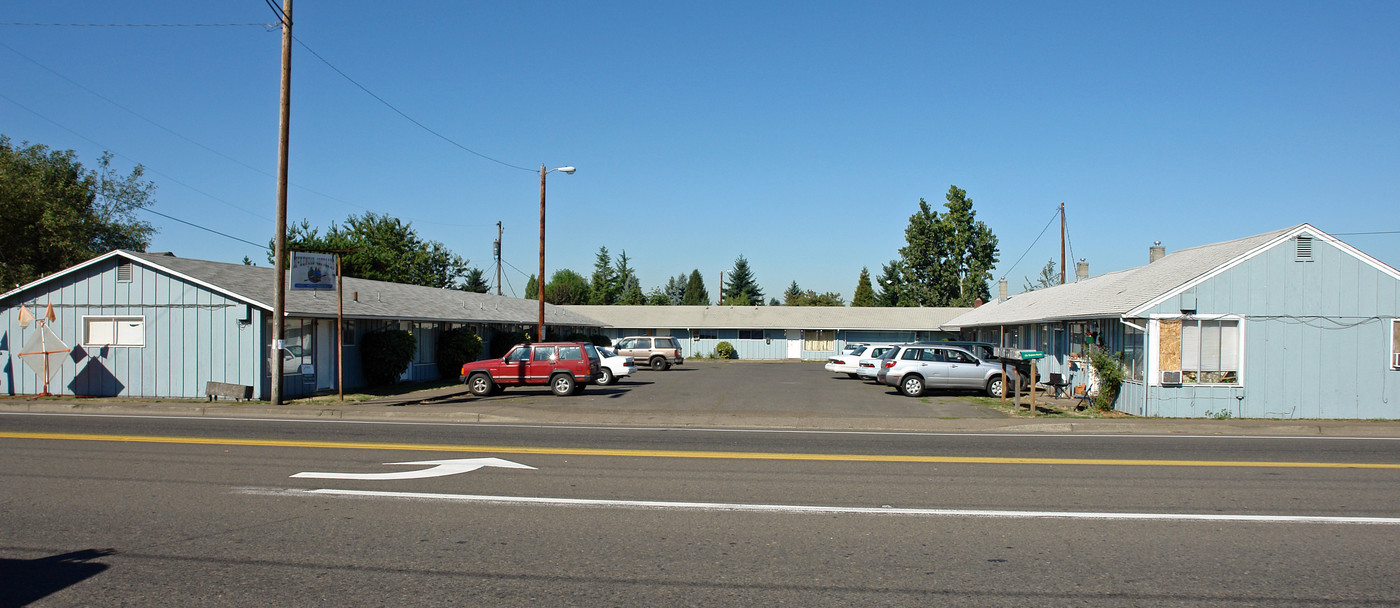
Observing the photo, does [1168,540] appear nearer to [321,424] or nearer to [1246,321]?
[321,424]

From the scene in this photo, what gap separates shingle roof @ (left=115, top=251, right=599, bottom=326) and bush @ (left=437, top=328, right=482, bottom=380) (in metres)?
0.67

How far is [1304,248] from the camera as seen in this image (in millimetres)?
19266

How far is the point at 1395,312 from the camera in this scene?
19312 mm

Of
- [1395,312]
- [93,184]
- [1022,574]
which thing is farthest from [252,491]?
[93,184]

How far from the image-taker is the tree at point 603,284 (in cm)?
11431

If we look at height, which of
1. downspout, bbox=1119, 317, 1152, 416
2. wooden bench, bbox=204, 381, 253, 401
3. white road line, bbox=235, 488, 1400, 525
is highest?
downspout, bbox=1119, 317, 1152, 416

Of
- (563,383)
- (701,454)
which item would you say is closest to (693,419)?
(701,454)

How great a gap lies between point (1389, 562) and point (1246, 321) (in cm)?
1510

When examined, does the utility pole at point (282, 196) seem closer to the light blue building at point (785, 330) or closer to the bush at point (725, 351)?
the light blue building at point (785, 330)

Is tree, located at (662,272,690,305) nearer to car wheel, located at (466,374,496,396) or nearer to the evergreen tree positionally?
the evergreen tree

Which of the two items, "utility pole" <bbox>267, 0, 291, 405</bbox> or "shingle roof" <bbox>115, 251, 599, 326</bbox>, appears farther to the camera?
"shingle roof" <bbox>115, 251, 599, 326</bbox>

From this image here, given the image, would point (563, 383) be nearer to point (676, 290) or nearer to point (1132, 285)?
point (1132, 285)

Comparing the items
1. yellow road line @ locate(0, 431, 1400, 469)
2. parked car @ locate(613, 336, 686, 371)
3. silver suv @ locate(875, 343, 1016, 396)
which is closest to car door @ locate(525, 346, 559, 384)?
silver suv @ locate(875, 343, 1016, 396)

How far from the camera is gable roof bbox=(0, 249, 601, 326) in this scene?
2234 cm
